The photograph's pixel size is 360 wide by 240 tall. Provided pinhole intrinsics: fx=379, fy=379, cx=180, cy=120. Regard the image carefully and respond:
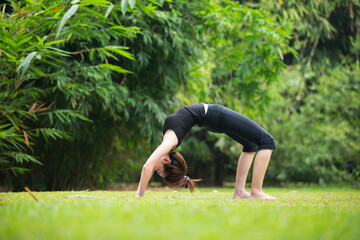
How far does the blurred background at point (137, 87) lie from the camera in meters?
5.12

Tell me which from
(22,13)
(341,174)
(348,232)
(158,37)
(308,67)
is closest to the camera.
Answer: (348,232)

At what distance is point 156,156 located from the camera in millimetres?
3820

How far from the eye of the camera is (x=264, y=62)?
25.6ft

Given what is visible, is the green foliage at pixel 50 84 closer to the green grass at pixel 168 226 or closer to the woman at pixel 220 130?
the woman at pixel 220 130

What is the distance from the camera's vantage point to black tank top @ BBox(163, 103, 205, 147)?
411 centimetres

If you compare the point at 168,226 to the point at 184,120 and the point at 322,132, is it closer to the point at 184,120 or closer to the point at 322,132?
the point at 184,120

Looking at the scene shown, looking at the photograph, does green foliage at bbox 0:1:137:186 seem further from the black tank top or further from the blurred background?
the black tank top

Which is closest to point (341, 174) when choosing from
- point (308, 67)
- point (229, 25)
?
point (308, 67)

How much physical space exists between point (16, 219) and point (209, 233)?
1.13 meters

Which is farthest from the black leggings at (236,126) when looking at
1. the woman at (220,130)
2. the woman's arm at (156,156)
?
the woman's arm at (156,156)

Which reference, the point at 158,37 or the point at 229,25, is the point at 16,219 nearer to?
the point at 158,37

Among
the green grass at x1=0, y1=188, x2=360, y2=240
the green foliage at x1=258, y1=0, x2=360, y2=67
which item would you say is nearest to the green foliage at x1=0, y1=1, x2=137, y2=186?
the green grass at x1=0, y1=188, x2=360, y2=240

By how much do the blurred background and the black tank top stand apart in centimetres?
141

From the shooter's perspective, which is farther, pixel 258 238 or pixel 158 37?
pixel 158 37
